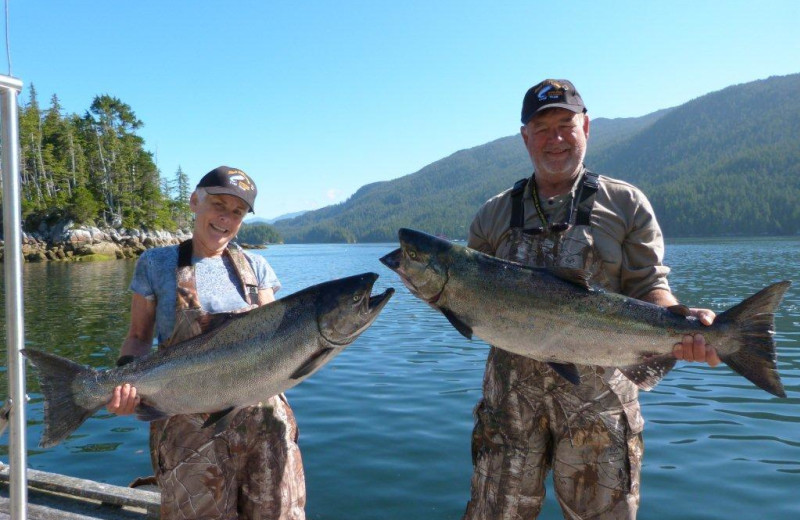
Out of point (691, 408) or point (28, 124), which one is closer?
point (691, 408)

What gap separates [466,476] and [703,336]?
4.77 metres

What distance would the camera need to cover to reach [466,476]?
7566mm

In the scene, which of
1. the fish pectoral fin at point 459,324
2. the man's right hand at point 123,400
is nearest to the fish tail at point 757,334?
the fish pectoral fin at point 459,324

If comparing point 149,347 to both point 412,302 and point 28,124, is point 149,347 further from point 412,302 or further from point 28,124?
point 28,124

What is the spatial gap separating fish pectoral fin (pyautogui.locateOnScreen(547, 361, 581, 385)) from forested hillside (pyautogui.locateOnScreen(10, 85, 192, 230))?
264 feet

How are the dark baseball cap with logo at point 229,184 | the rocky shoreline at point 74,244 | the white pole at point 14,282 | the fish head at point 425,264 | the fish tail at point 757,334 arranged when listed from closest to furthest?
the white pole at point 14,282 → the fish tail at point 757,334 → the fish head at point 425,264 → the dark baseball cap with logo at point 229,184 → the rocky shoreline at point 74,244

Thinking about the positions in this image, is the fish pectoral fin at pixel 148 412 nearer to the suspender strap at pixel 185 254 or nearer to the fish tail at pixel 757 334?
the suspender strap at pixel 185 254

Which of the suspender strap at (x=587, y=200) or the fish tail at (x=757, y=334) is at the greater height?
the suspender strap at (x=587, y=200)

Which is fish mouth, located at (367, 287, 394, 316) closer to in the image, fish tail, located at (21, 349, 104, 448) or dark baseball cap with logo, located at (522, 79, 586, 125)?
dark baseball cap with logo, located at (522, 79, 586, 125)

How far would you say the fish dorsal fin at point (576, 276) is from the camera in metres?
3.68

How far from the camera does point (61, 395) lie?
373 cm

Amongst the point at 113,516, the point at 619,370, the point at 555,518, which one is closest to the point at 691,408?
the point at 555,518

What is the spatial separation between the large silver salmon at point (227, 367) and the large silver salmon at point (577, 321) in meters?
0.56

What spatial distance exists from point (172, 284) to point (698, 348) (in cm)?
346
